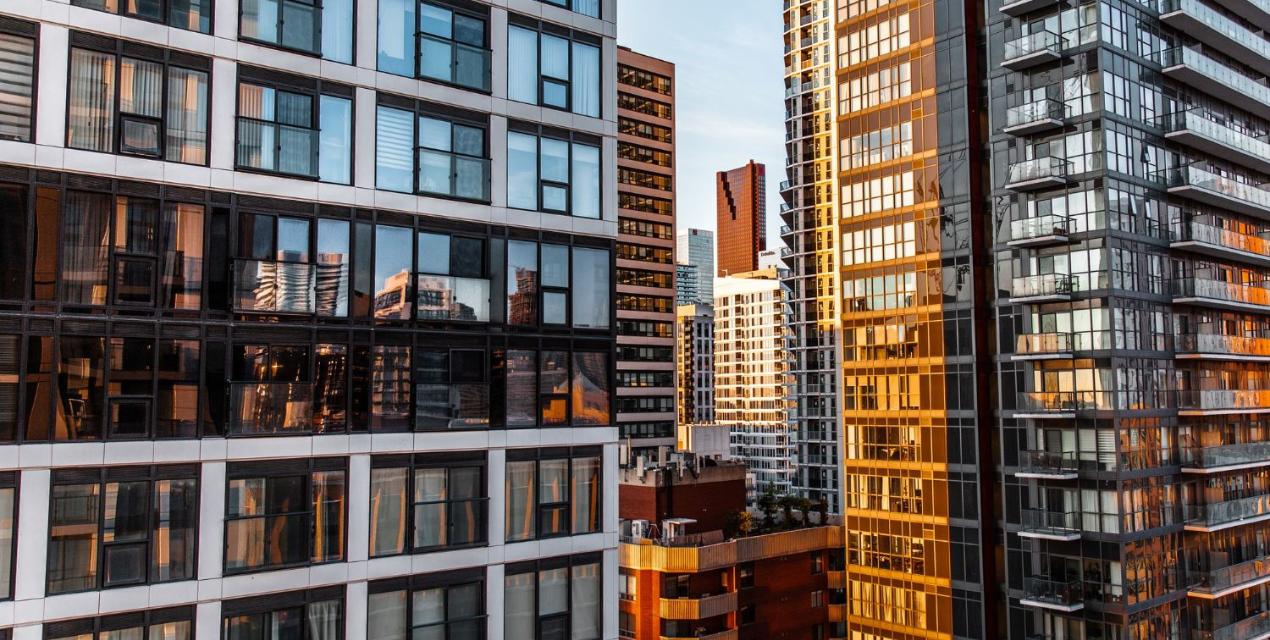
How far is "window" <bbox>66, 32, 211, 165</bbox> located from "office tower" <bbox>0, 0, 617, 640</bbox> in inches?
2.2

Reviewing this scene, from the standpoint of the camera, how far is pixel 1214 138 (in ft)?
172

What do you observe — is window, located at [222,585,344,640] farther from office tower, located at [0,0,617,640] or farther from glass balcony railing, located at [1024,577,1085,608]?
glass balcony railing, located at [1024,577,1085,608]

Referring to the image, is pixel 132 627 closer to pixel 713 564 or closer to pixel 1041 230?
pixel 1041 230

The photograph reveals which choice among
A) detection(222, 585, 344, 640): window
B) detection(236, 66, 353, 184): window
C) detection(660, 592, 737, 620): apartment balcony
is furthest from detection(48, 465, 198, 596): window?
detection(660, 592, 737, 620): apartment balcony

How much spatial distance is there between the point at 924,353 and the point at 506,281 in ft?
114

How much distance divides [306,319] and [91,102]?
5.69 m

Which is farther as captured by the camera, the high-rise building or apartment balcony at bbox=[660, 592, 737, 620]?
the high-rise building

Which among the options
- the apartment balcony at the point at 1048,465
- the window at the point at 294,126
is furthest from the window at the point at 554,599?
the apartment balcony at the point at 1048,465

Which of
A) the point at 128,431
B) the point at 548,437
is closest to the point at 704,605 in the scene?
the point at 548,437

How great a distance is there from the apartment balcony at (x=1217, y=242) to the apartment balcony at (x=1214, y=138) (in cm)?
441

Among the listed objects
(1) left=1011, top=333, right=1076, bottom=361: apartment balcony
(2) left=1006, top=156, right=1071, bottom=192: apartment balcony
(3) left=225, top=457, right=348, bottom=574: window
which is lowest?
(3) left=225, top=457, right=348, bottom=574: window

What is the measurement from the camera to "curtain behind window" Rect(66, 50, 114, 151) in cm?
1798

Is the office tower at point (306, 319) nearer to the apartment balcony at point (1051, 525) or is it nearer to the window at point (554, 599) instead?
the window at point (554, 599)

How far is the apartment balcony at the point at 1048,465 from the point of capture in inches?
1834
